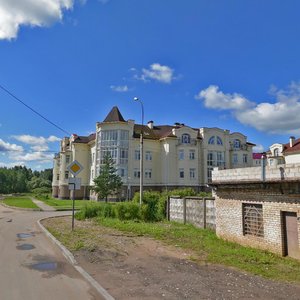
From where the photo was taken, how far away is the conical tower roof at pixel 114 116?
52.0 metres

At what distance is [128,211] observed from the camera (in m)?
20.8

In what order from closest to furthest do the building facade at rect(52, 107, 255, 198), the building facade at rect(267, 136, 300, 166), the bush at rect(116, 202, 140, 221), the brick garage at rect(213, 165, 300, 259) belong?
1. the brick garage at rect(213, 165, 300, 259)
2. the bush at rect(116, 202, 140, 221)
3. the building facade at rect(267, 136, 300, 166)
4. the building facade at rect(52, 107, 255, 198)

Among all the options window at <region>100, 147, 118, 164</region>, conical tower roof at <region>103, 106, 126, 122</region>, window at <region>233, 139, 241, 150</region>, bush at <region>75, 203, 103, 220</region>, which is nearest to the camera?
bush at <region>75, 203, 103, 220</region>

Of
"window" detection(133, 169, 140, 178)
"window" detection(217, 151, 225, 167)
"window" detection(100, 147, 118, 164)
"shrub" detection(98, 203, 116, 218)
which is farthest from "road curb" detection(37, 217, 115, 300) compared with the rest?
"window" detection(217, 151, 225, 167)

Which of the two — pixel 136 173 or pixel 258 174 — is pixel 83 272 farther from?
pixel 136 173

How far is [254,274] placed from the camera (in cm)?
841

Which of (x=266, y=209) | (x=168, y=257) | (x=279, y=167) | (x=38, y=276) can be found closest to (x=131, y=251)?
(x=168, y=257)

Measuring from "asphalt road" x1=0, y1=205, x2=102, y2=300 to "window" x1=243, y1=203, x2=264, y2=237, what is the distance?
6.63 metres

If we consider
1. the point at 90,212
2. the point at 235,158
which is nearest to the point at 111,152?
the point at 235,158

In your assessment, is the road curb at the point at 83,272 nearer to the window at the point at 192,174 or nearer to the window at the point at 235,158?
the window at the point at 192,174

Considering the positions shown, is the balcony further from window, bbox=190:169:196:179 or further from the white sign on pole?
the white sign on pole

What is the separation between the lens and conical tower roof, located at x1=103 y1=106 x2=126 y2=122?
→ 171 ft

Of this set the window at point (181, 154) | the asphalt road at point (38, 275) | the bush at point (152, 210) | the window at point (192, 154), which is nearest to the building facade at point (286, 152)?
the window at point (192, 154)

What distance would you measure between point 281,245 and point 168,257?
3691 mm
